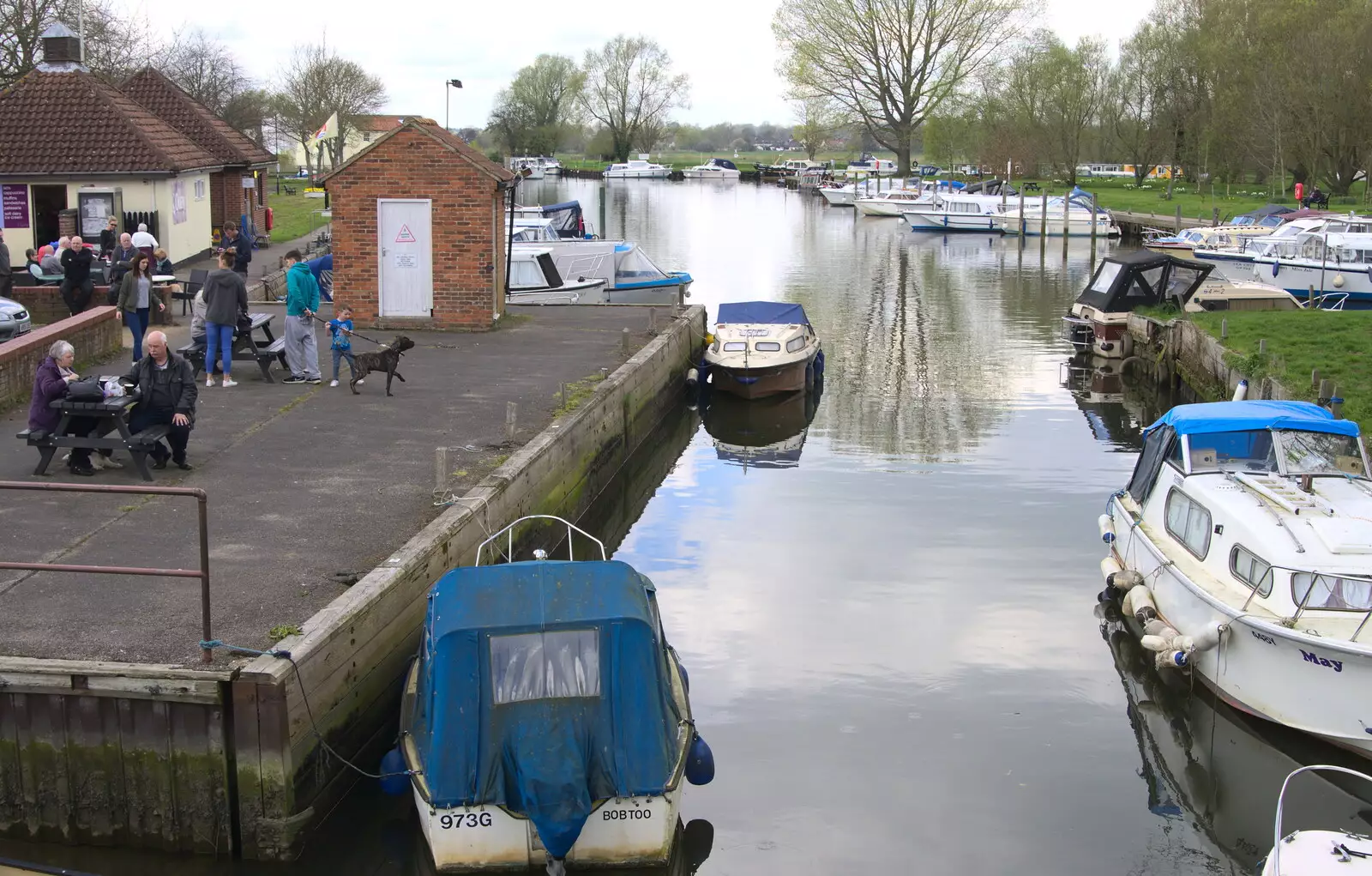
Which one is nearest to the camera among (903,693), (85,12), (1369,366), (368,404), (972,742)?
(972,742)

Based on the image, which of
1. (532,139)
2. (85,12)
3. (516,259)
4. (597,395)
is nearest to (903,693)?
(597,395)

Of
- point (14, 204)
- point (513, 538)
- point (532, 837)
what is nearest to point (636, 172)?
point (14, 204)

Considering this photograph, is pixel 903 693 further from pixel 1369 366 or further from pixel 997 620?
pixel 1369 366

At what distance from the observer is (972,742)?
12.1 metres

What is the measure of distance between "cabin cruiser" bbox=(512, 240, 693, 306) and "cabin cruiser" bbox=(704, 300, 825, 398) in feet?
22.3

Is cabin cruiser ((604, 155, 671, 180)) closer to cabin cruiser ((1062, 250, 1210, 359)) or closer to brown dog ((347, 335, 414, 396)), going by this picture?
cabin cruiser ((1062, 250, 1210, 359))

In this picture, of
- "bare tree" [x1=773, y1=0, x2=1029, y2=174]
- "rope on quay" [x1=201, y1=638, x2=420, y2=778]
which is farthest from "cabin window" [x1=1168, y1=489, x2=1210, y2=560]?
"bare tree" [x1=773, y1=0, x2=1029, y2=174]

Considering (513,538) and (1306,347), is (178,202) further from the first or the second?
(1306,347)

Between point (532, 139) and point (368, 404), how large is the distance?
12909 centimetres

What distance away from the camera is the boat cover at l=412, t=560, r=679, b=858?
9133 mm

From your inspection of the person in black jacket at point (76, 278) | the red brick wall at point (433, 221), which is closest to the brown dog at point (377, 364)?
the red brick wall at point (433, 221)

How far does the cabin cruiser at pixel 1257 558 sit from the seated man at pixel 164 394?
9.42 m

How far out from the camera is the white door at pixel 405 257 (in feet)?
76.0

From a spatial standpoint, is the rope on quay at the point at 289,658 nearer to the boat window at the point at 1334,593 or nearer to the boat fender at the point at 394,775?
the boat fender at the point at 394,775
